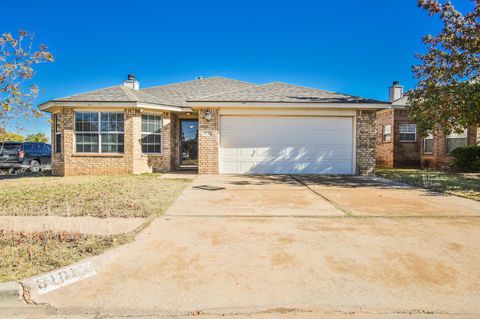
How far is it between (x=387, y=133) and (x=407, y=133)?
1204mm

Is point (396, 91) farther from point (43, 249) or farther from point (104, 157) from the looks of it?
point (43, 249)

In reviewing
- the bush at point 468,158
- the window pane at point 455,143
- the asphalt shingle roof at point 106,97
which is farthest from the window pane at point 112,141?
the window pane at point 455,143

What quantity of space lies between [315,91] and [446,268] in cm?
1198

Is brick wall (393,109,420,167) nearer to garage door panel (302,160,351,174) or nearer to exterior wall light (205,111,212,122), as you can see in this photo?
garage door panel (302,160,351,174)

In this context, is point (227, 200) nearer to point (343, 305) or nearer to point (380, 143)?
point (343, 305)

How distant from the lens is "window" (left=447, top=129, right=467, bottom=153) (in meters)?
17.0

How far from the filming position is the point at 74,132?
1249cm

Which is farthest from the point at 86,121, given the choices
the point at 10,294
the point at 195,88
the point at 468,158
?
the point at 468,158

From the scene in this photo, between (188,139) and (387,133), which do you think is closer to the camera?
(188,139)

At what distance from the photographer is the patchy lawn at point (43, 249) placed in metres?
3.13

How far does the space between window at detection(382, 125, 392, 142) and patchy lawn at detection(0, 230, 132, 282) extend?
1953 cm

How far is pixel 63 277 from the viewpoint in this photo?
2.97 m

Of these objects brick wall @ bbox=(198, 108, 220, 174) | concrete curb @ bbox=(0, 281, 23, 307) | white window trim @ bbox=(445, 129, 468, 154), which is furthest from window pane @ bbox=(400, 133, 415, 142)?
concrete curb @ bbox=(0, 281, 23, 307)

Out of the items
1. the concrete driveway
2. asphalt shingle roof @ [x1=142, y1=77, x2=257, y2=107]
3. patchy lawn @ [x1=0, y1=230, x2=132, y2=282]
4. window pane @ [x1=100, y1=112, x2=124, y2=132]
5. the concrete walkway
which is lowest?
the concrete driveway
